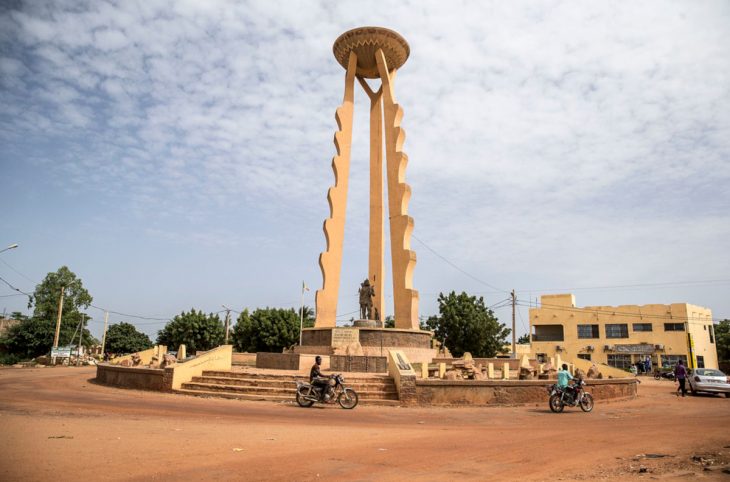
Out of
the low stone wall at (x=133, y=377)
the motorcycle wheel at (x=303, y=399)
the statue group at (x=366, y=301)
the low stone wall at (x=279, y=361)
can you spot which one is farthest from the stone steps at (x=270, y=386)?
the statue group at (x=366, y=301)

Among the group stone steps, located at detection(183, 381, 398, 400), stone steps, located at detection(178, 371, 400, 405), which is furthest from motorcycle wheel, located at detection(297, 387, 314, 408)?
stone steps, located at detection(183, 381, 398, 400)

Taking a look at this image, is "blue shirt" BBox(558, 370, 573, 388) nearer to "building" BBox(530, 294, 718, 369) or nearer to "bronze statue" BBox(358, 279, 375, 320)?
"bronze statue" BBox(358, 279, 375, 320)

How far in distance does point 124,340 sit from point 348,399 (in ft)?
168

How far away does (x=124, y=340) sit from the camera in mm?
55312

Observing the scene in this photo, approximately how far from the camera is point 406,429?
28.7 feet

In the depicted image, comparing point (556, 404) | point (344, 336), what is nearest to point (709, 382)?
point (556, 404)

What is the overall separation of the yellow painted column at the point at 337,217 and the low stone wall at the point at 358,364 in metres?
6.77

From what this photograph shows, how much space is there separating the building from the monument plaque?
2551 centimetres

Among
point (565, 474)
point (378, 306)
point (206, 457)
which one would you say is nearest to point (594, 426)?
point (565, 474)

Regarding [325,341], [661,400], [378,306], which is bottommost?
[661,400]

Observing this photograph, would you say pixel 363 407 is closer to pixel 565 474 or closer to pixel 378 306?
pixel 565 474

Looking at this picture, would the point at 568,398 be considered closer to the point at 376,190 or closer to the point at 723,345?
the point at 376,190

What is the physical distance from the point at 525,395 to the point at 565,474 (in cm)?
834

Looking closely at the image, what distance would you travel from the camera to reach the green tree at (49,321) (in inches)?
1689
